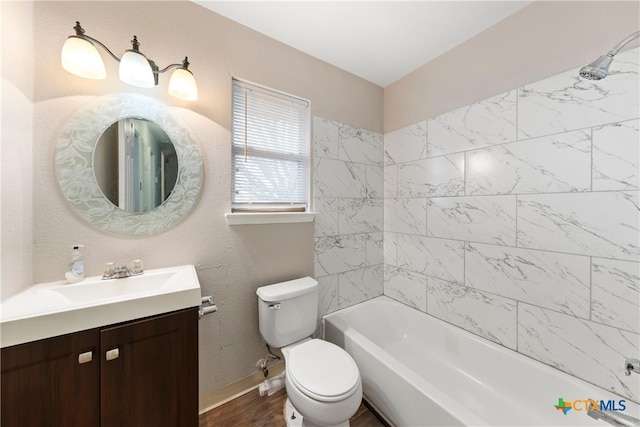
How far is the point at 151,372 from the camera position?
929 mm

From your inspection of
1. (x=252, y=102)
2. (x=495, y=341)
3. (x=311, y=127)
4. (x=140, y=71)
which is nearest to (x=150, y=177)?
(x=140, y=71)

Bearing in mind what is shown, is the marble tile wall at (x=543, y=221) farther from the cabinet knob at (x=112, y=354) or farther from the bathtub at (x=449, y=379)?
the cabinet knob at (x=112, y=354)

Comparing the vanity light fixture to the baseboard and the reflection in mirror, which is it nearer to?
the reflection in mirror

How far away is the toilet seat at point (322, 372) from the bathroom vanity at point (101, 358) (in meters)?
0.49

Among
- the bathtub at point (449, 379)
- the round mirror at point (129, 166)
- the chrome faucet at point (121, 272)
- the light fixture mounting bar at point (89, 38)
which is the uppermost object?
the light fixture mounting bar at point (89, 38)

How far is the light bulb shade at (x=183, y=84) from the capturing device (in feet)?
4.16

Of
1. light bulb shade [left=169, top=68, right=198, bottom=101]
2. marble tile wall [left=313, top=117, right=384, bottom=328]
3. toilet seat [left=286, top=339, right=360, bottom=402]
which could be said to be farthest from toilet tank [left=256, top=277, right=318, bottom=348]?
light bulb shade [left=169, top=68, right=198, bottom=101]

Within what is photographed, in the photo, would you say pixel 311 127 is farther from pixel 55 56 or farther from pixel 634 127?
pixel 634 127

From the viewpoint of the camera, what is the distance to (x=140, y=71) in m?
1.14

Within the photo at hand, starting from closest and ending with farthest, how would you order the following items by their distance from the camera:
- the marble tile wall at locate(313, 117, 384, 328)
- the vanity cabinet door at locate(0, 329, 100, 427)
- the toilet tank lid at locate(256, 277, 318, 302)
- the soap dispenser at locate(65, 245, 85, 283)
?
the vanity cabinet door at locate(0, 329, 100, 427) → the soap dispenser at locate(65, 245, 85, 283) → the toilet tank lid at locate(256, 277, 318, 302) → the marble tile wall at locate(313, 117, 384, 328)

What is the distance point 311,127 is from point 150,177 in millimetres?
1171

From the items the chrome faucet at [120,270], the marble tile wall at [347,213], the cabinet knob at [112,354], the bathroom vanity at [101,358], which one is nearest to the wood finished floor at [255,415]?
the bathroom vanity at [101,358]

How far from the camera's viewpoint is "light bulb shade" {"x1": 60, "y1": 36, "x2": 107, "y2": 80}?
3.31 feet

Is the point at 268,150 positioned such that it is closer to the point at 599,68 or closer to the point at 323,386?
the point at 323,386
